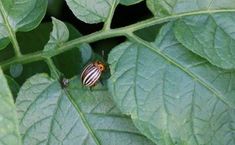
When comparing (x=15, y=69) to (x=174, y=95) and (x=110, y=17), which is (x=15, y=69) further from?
(x=174, y=95)

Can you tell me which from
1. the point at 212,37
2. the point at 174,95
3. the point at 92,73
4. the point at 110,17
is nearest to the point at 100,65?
the point at 92,73

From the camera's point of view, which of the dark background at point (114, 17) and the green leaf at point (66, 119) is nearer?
the green leaf at point (66, 119)

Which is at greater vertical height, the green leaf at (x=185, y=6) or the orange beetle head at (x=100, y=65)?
the green leaf at (x=185, y=6)

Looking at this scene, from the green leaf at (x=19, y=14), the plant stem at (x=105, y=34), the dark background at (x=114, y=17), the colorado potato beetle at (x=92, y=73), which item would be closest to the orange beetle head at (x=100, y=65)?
the colorado potato beetle at (x=92, y=73)

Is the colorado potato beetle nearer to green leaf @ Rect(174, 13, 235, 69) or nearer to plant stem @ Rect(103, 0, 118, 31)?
plant stem @ Rect(103, 0, 118, 31)

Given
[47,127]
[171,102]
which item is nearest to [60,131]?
[47,127]

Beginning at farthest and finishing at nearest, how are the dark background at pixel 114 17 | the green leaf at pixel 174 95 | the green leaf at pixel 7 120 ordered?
1. the dark background at pixel 114 17
2. the green leaf at pixel 174 95
3. the green leaf at pixel 7 120

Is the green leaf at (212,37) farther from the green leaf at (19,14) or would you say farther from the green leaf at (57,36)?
the green leaf at (19,14)
